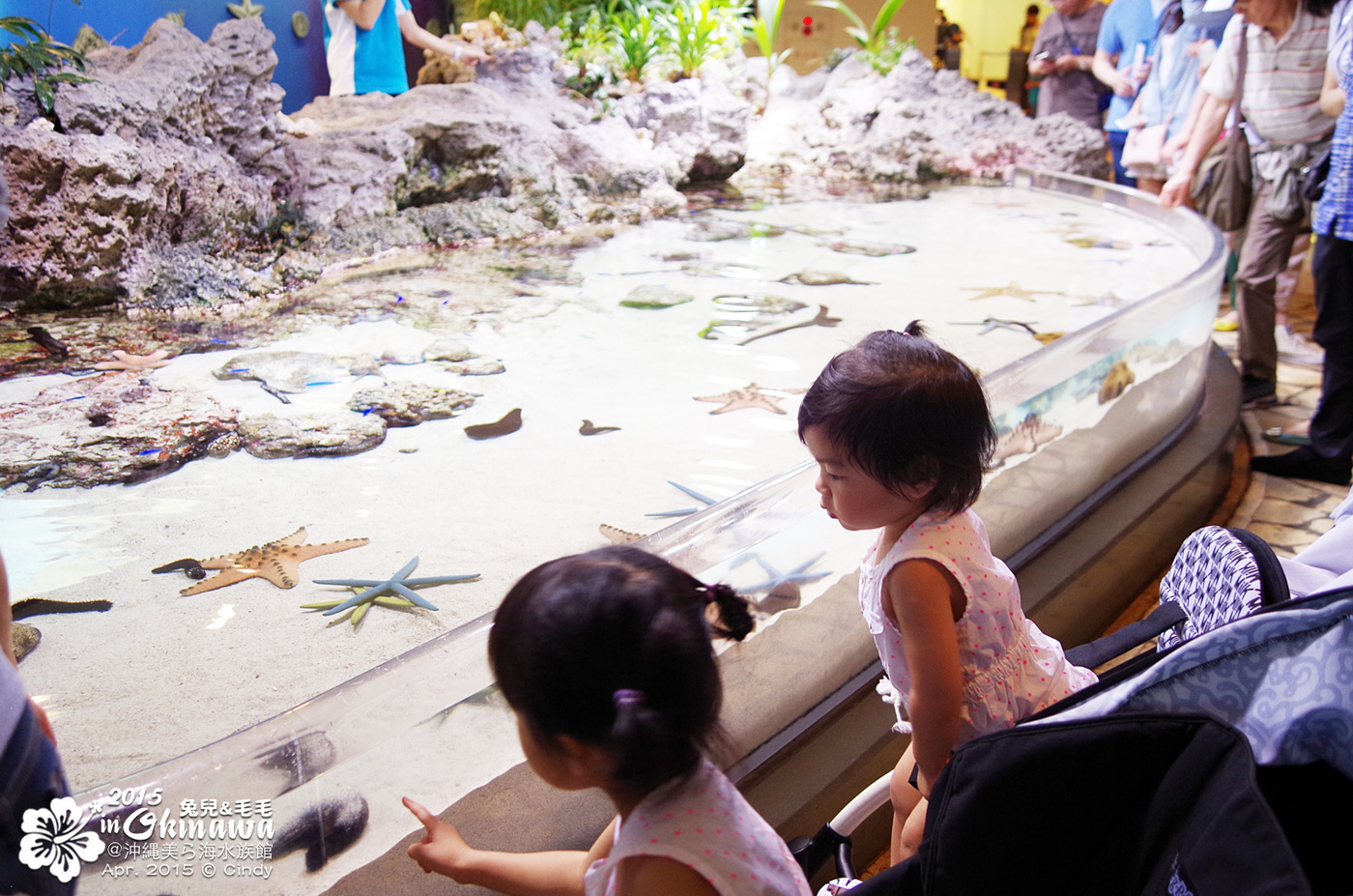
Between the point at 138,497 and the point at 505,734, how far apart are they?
6.56 ft

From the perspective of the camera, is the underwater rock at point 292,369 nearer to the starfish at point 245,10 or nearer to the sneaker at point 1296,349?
the starfish at point 245,10

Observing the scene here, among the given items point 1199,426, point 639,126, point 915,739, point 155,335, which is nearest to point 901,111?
point 639,126

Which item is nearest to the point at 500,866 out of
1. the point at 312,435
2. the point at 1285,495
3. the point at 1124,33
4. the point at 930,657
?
the point at 930,657

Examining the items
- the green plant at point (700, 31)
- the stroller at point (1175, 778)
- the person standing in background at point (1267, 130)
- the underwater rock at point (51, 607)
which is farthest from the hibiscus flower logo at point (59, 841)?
the green plant at point (700, 31)

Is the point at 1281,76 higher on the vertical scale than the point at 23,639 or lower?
higher

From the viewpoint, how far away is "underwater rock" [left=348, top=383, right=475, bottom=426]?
133 inches

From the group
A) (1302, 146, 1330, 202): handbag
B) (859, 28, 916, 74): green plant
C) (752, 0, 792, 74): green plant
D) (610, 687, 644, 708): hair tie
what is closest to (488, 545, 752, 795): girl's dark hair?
(610, 687, 644, 708): hair tie

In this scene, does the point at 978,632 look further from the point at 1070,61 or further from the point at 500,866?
the point at 1070,61

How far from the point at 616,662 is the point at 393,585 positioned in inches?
54.8

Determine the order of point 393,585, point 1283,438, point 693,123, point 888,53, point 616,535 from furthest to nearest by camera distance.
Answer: point 888,53, point 693,123, point 1283,438, point 616,535, point 393,585

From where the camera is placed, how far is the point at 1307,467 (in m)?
3.58

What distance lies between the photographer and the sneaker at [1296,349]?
16.8ft

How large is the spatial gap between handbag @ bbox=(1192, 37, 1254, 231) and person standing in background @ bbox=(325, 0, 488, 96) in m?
4.59

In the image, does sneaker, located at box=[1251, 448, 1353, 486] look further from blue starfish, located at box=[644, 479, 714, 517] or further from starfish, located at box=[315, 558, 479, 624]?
starfish, located at box=[315, 558, 479, 624]
